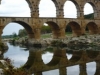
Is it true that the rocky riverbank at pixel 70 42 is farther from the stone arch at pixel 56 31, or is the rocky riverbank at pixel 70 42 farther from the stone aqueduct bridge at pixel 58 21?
the stone arch at pixel 56 31

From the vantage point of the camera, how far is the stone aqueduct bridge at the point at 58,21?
121 ft

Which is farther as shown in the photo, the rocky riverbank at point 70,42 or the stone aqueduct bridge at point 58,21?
the rocky riverbank at point 70,42

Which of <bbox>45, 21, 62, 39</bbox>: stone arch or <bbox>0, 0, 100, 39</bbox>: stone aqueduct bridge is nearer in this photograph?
<bbox>0, 0, 100, 39</bbox>: stone aqueduct bridge

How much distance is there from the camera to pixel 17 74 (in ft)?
33.7

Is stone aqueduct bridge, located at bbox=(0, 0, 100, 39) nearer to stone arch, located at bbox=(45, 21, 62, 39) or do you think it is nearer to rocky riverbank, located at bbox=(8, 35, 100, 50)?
stone arch, located at bbox=(45, 21, 62, 39)

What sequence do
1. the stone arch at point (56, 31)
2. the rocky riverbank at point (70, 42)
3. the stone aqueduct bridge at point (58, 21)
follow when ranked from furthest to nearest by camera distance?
the stone arch at point (56, 31), the rocky riverbank at point (70, 42), the stone aqueduct bridge at point (58, 21)

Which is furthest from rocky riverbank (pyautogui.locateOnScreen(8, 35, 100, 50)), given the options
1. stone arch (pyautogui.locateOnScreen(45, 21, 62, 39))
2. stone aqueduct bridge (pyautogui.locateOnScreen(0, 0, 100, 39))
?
stone arch (pyautogui.locateOnScreen(45, 21, 62, 39))

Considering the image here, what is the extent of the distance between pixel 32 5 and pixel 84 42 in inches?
414

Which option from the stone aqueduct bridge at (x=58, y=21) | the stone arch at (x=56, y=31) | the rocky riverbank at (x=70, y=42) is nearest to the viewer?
the stone aqueduct bridge at (x=58, y=21)

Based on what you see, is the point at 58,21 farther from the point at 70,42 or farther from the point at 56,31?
the point at 70,42

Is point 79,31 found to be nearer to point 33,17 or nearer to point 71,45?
point 71,45

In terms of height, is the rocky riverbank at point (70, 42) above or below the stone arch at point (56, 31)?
below

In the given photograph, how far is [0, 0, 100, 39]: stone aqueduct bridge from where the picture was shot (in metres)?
36.9

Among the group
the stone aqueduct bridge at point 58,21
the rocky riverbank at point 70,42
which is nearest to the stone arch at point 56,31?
the stone aqueduct bridge at point 58,21
